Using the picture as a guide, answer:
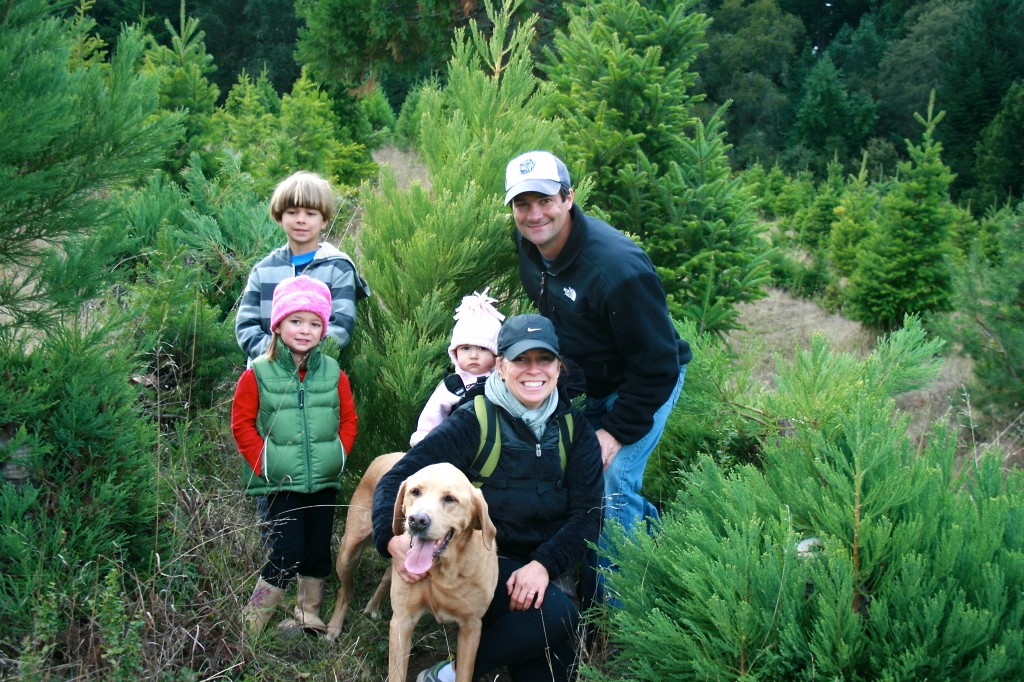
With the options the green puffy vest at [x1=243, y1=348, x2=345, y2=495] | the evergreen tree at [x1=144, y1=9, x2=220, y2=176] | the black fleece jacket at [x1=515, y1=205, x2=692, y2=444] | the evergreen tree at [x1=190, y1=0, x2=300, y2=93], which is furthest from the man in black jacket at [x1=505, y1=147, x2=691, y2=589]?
the evergreen tree at [x1=190, y1=0, x2=300, y2=93]

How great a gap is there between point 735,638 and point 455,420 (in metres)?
1.38

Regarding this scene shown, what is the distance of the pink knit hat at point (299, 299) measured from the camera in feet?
11.9

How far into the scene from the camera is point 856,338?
12.7m

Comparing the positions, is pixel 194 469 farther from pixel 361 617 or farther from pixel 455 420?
pixel 455 420

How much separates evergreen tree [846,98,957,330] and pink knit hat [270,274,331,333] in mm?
10927

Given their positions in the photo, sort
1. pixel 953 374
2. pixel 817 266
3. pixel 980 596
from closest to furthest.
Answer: pixel 980 596, pixel 953 374, pixel 817 266

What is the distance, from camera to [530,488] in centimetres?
336

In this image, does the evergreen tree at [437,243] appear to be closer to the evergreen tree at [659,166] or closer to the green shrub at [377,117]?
the evergreen tree at [659,166]

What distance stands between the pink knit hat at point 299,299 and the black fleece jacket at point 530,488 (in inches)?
33.3

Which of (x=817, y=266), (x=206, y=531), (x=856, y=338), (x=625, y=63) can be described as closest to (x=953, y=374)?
(x=856, y=338)

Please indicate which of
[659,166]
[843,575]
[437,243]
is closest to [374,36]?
[659,166]

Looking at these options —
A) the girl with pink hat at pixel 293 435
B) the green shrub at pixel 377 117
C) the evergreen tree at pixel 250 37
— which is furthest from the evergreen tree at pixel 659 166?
the evergreen tree at pixel 250 37

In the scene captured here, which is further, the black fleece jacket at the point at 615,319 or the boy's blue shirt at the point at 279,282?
the boy's blue shirt at the point at 279,282

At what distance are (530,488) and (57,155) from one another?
7.91 feet
